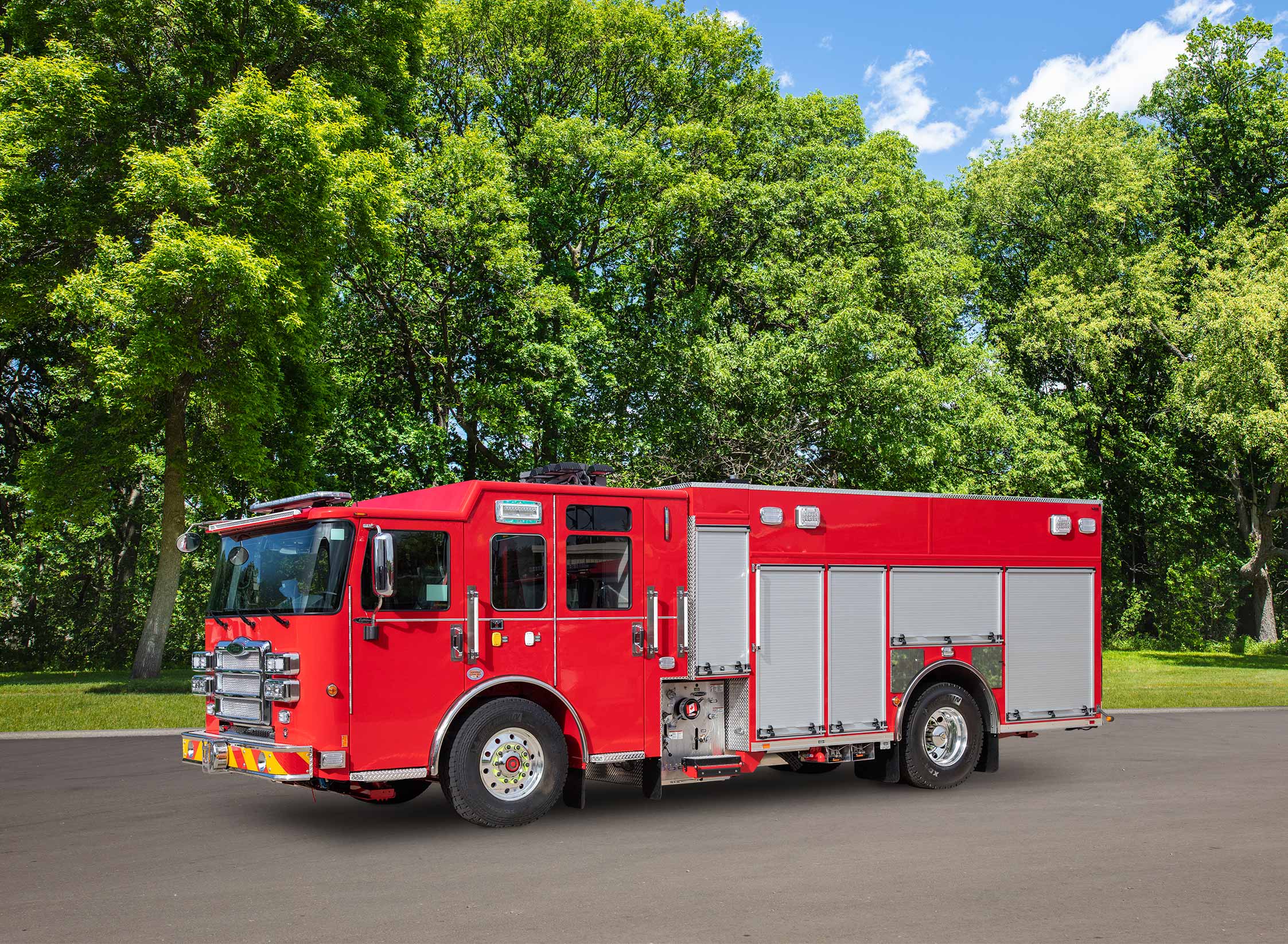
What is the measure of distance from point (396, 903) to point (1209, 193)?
4280cm

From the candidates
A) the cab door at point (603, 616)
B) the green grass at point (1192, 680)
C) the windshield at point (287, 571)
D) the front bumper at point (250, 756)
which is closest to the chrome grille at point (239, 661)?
the windshield at point (287, 571)

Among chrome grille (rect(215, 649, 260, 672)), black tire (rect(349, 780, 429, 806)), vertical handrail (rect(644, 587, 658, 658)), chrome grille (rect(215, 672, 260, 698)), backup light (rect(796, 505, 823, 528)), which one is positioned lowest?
black tire (rect(349, 780, 429, 806))

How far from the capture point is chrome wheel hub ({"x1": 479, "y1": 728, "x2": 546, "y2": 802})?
31.3 feet

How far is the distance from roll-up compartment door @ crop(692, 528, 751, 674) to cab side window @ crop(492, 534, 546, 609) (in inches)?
59.9

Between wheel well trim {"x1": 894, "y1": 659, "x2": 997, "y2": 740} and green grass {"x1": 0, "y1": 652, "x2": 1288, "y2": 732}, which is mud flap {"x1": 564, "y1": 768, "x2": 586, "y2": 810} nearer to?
wheel well trim {"x1": 894, "y1": 659, "x2": 997, "y2": 740}

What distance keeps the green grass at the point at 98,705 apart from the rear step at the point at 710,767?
991 centimetres

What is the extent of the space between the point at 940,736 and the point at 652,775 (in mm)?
3333

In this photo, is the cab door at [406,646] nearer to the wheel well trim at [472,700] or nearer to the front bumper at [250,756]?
the wheel well trim at [472,700]

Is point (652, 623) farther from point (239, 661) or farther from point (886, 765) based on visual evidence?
point (239, 661)

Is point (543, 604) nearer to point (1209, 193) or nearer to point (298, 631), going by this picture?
point (298, 631)

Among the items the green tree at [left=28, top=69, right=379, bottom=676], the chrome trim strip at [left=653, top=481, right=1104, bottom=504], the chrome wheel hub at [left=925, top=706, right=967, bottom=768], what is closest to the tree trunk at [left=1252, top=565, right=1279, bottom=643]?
the chrome trim strip at [left=653, top=481, right=1104, bottom=504]

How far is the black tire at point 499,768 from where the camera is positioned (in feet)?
30.7

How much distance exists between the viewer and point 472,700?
9.62 m

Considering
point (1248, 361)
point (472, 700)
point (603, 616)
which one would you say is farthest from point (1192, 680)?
point (472, 700)
